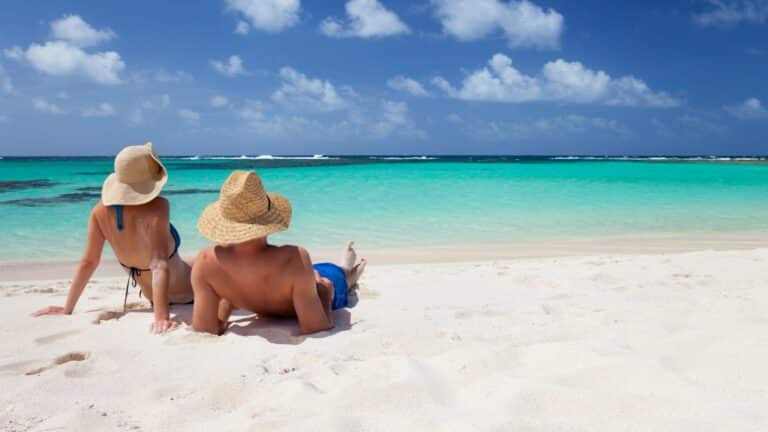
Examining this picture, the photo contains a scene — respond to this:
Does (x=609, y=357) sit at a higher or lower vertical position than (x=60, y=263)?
higher

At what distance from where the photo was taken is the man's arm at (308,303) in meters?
2.97

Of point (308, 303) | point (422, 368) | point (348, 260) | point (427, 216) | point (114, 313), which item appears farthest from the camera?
point (427, 216)

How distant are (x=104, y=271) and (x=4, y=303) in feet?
6.48

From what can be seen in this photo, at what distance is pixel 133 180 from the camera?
3.32 metres

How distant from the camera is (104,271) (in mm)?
6066

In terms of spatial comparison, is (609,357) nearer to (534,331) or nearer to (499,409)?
(534,331)

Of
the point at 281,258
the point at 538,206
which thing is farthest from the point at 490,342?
the point at 538,206

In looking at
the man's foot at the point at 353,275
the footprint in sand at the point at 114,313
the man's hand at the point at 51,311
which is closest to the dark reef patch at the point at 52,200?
the footprint in sand at the point at 114,313

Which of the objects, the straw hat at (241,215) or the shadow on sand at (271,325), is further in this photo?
the shadow on sand at (271,325)

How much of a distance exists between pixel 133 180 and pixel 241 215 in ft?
3.29

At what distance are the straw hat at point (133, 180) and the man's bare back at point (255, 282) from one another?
63 centimetres

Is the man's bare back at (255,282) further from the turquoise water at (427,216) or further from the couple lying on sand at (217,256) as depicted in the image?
the turquoise water at (427,216)

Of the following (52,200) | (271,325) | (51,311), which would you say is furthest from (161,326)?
(52,200)

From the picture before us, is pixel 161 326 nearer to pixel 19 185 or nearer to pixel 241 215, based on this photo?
pixel 241 215
